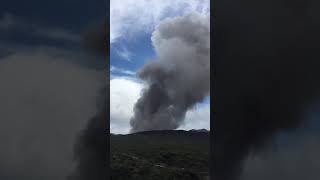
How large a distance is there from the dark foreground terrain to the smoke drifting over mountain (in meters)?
36.9

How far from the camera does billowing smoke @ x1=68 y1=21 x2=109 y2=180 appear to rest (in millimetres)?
6172

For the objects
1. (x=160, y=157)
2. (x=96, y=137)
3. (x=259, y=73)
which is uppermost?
(x=259, y=73)

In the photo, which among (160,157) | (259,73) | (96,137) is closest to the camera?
(259,73)

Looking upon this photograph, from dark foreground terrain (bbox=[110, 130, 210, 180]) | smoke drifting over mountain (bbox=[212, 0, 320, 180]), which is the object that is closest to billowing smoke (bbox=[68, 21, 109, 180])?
smoke drifting over mountain (bbox=[212, 0, 320, 180])

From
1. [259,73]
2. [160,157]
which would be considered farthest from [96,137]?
[160,157]

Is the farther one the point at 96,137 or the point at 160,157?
the point at 160,157

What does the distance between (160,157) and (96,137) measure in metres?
54.8

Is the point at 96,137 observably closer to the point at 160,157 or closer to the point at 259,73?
the point at 259,73

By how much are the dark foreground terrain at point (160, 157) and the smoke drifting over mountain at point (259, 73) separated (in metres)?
36.9

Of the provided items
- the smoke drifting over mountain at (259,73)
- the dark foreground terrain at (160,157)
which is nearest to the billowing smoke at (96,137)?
the smoke drifting over mountain at (259,73)

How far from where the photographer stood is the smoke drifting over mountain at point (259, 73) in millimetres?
5848

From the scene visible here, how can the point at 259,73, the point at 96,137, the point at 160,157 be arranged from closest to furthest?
1. the point at 259,73
2. the point at 96,137
3. the point at 160,157

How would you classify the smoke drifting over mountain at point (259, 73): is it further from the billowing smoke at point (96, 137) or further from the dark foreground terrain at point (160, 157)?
the dark foreground terrain at point (160, 157)

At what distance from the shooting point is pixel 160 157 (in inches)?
2377
